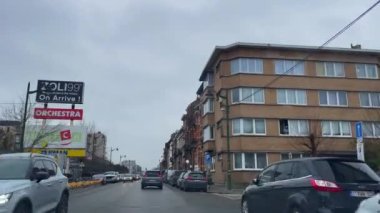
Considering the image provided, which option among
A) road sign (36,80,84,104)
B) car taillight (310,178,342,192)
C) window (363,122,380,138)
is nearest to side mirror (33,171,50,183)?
car taillight (310,178,342,192)

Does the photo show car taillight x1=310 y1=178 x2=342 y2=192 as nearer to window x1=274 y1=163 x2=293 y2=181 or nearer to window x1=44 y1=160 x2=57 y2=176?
window x1=274 y1=163 x2=293 y2=181

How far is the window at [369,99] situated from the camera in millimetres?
42312

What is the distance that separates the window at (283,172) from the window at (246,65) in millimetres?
30527

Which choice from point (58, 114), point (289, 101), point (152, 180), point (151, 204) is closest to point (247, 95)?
point (289, 101)

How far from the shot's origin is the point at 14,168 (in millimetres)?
9422

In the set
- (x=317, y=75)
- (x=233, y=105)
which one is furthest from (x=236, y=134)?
(x=317, y=75)

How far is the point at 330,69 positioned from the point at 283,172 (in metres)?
34.6

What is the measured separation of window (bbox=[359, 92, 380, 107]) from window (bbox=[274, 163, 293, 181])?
116 feet

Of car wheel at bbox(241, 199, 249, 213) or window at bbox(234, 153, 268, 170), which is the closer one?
car wheel at bbox(241, 199, 249, 213)

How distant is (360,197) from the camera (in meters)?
8.23

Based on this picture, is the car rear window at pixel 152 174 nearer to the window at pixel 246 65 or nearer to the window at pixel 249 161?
the window at pixel 249 161

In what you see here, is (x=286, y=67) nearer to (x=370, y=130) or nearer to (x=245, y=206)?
(x=370, y=130)

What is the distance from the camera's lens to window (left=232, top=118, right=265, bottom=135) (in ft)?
128

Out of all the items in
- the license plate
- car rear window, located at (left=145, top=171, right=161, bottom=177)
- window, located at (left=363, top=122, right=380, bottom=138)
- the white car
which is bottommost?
the white car
